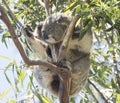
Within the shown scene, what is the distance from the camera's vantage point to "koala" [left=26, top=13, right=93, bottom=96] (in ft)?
7.39

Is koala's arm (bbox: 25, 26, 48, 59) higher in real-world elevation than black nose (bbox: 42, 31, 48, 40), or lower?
lower

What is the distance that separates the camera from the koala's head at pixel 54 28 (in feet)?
7.30

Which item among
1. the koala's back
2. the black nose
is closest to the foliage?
the koala's back

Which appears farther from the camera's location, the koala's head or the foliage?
the koala's head

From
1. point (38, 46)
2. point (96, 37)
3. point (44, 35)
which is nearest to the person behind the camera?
point (96, 37)

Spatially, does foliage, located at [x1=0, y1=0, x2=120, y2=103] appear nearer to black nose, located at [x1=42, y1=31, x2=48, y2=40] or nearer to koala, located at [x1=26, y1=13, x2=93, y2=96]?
koala, located at [x1=26, y1=13, x2=93, y2=96]

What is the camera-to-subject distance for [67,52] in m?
2.30

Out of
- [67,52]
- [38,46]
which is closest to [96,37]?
[67,52]

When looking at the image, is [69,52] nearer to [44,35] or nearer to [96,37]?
[44,35]

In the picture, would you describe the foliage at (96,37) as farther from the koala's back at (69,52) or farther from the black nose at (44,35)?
the black nose at (44,35)

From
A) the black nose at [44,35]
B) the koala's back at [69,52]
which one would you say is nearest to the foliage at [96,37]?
the koala's back at [69,52]

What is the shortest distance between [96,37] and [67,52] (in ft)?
1.21

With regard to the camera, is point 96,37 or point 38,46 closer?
point 96,37

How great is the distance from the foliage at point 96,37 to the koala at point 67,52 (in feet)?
0.20
